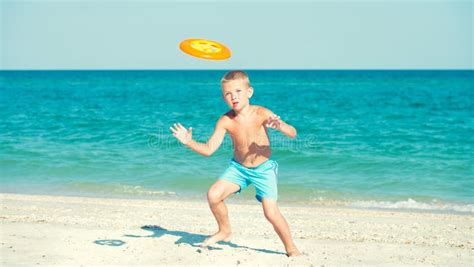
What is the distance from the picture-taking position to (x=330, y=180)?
36.9 ft

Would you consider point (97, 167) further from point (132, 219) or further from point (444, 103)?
point (444, 103)

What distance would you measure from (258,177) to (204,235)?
1474 mm

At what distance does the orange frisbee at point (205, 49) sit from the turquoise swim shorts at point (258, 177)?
0.94 metres

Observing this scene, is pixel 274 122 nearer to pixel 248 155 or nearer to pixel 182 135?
pixel 248 155

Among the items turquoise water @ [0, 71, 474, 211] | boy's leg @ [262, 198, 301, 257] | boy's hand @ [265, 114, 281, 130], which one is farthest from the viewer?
turquoise water @ [0, 71, 474, 211]

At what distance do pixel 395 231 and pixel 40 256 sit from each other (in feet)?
12.8

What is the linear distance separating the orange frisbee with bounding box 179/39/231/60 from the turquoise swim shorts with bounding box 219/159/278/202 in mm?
938

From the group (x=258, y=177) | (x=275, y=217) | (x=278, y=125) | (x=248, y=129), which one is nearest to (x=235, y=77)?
(x=248, y=129)

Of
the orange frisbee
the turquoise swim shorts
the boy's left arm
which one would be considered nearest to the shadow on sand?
the turquoise swim shorts

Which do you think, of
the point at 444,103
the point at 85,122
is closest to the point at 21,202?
the point at 85,122

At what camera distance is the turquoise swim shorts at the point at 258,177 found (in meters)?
5.45

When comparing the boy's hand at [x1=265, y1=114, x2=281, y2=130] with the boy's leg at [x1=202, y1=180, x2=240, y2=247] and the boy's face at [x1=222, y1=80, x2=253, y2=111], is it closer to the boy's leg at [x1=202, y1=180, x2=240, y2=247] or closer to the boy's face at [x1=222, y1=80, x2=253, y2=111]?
the boy's face at [x1=222, y1=80, x2=253, y2=111]

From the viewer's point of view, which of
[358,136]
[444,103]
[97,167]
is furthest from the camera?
[444,103]

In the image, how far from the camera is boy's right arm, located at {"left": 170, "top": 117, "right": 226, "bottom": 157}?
4953mm
